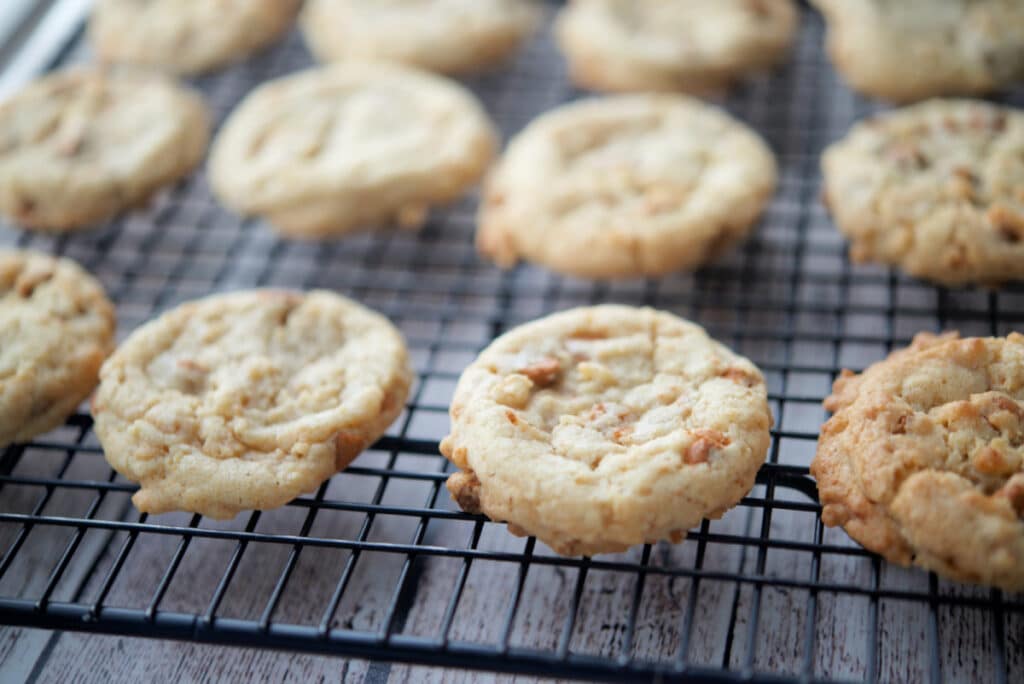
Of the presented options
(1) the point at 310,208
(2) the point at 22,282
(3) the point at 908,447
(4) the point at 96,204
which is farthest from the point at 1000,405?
(4) the point at 96,204

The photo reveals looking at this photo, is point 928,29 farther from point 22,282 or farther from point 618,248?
point 22,282

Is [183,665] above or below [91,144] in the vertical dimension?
below

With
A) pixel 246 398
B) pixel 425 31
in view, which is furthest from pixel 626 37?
pixel 246 398

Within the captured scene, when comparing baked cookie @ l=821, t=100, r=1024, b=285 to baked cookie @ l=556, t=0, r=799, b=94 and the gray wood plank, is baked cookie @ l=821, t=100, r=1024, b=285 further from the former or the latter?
the gray wood plank

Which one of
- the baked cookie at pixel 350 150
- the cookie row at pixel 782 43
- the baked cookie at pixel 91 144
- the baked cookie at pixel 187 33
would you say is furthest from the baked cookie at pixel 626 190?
the baked cookie at pixel 187 33

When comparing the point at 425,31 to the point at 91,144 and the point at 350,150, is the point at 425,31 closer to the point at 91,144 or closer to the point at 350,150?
the point at 350,150
